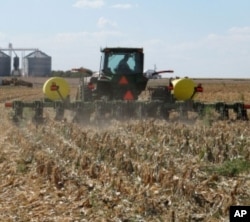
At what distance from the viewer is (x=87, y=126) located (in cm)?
1225

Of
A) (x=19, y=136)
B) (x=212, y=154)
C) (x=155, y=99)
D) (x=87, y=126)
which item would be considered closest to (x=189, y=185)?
(x=212, y=154)

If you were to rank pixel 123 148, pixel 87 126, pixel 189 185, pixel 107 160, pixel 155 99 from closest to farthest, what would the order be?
pixel 189 185
pixel 107 160
pixel 123 148
pixel 87 126
pixel 155 99

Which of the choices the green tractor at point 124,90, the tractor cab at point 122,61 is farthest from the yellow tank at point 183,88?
the tractor cab at point 122,61

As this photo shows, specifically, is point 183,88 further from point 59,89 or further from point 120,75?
point 59,89

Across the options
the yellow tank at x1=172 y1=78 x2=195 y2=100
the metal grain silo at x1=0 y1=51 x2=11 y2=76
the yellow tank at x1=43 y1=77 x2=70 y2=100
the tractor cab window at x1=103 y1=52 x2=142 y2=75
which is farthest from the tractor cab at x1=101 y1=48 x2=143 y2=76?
the metal grain silo at x1=0 y1=51 x2=11 y2=76

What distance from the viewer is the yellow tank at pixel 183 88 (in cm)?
1443

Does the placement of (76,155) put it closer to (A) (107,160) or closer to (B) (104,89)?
(A) (107,160)

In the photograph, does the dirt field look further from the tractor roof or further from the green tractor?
the tractor roof

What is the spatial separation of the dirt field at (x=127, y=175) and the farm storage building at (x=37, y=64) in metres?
81.7

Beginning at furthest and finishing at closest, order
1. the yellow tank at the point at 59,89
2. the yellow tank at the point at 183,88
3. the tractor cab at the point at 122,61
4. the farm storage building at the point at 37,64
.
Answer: the farm storage building at the point at 37,64 → the yellow tank at the point at 59,89 → the tractor cab at the point at 122,61 → the yellow tank at the point at 183,88

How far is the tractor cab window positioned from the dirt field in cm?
436

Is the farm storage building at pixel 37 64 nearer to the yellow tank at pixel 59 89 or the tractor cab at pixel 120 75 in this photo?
the yellow tank at pixel 59 89

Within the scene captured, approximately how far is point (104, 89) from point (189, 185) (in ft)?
29.3

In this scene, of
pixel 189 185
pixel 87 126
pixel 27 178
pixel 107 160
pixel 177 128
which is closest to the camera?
pixel 189 185
